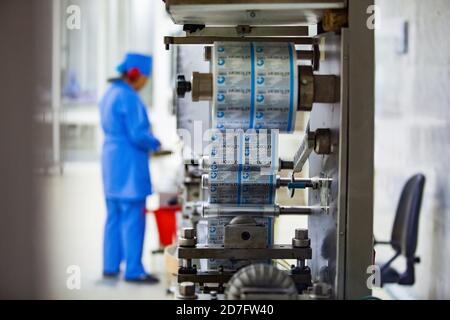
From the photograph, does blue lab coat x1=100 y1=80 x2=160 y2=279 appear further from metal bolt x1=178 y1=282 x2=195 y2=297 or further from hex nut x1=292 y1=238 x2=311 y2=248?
metal bolt x1=178 y1=282 x2=195 y2=297

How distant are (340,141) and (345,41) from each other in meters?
0.16

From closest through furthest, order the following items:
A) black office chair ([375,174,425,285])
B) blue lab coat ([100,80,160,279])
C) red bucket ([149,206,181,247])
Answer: black office chair ([375,174,425,285]) < blue lab coat ([100,80,160,279]) < red bucket ([149,206,181,247])

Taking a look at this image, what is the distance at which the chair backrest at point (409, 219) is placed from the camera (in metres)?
2.60

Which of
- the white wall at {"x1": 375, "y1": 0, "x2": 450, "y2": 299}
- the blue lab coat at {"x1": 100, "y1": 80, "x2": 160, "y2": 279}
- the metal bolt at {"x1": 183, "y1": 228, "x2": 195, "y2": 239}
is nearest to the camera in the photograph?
the metal bolt at {"x1": 183, "y1": 228, "x2": 195, "y2": 239}

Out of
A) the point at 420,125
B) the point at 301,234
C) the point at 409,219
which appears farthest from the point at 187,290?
the point at 420,125

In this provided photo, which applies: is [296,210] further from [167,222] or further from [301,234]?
[167,222]

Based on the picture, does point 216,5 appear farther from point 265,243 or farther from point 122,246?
point 122,246

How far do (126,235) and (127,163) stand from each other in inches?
14.9

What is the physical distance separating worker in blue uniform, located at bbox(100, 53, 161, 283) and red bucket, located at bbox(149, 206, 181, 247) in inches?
5.8

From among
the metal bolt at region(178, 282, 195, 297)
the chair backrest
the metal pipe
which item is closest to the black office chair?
the chair backrest

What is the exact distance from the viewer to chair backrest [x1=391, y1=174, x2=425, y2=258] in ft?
8.54
